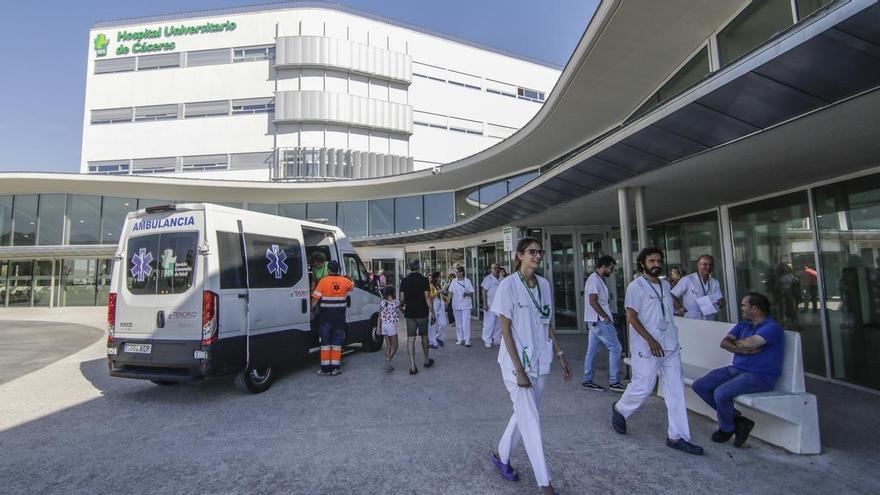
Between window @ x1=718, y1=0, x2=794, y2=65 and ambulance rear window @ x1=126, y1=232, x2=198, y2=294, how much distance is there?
727cm

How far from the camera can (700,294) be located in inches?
228

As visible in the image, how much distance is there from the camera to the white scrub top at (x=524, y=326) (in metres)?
3.03

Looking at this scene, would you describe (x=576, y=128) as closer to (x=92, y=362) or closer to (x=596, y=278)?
(x=596, y=278)

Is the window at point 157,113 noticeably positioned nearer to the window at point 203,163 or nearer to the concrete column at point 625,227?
the window at point 203,163

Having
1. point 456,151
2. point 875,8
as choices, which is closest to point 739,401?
point 875,8

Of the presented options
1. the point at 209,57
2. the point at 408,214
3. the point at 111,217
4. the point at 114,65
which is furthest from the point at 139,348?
the point at 114,65

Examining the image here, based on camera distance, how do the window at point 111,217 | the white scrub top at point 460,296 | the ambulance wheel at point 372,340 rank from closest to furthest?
the ambulance wheel at point 372,340 → the white scrub top at point 460,296 → the window at point 111,217

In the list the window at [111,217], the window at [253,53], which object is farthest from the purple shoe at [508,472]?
the window at [253,53]

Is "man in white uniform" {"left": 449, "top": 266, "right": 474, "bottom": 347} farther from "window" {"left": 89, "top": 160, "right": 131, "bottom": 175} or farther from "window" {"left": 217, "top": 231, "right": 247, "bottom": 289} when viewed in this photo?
"window" {"left": 89, "top": 160, "right": 131, "bottom": 175}

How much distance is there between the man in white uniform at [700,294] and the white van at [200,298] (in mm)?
5943

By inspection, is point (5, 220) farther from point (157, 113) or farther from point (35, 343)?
point (35, 343)

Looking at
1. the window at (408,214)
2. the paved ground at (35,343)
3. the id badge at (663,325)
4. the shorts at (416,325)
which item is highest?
the window at (408,214)

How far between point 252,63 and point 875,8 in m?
30.5

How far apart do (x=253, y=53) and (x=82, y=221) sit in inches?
587
